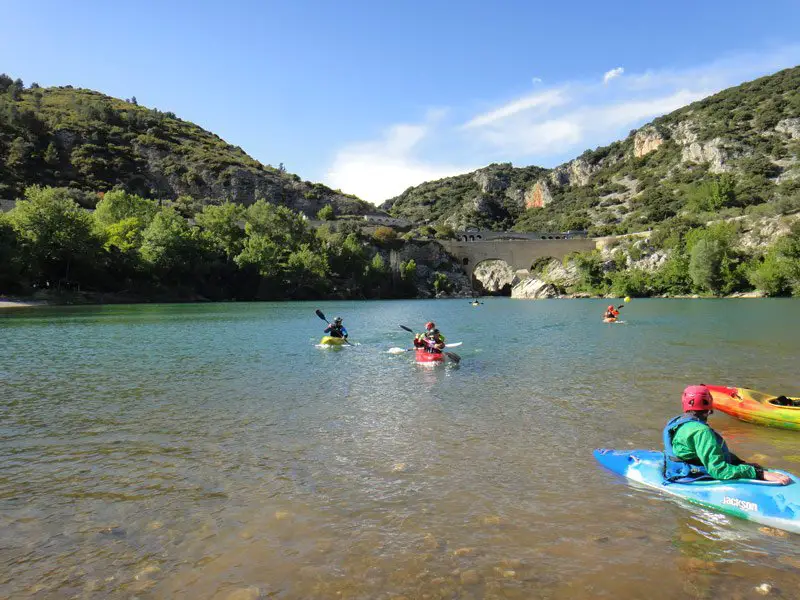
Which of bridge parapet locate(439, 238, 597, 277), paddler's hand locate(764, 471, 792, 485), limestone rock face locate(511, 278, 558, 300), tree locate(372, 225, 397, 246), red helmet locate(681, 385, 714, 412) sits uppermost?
tree locate(372, 225, 397, 246)

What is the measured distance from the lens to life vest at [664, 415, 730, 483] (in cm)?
631

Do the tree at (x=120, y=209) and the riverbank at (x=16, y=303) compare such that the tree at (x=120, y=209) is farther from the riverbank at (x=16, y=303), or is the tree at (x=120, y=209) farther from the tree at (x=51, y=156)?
the tree at (x=51, y=156)

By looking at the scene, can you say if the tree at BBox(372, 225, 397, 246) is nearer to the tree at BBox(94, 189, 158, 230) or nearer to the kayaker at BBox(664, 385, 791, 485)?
the tree at BBox(94, 189, 158, 230)

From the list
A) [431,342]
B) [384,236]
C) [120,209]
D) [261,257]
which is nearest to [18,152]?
[120,209]

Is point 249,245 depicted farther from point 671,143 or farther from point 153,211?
point 671,143

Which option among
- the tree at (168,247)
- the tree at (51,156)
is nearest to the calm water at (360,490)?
the tree at (168,247)

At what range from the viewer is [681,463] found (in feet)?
21.3

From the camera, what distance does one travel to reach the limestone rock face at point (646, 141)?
159m

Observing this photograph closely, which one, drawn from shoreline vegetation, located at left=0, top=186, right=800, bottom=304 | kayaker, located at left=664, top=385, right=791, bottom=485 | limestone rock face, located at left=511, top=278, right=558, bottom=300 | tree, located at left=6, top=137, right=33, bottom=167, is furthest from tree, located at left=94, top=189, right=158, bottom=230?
Answer: kayaker, located at left=664, top=385, right=791, bottom=485

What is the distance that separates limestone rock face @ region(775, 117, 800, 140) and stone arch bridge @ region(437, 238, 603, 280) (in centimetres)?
6201

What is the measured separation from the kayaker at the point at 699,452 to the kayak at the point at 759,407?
4085mm

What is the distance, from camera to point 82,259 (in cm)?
5738

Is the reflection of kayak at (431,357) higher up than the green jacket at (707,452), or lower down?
lower down

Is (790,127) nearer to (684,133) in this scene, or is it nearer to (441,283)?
(684,133)
